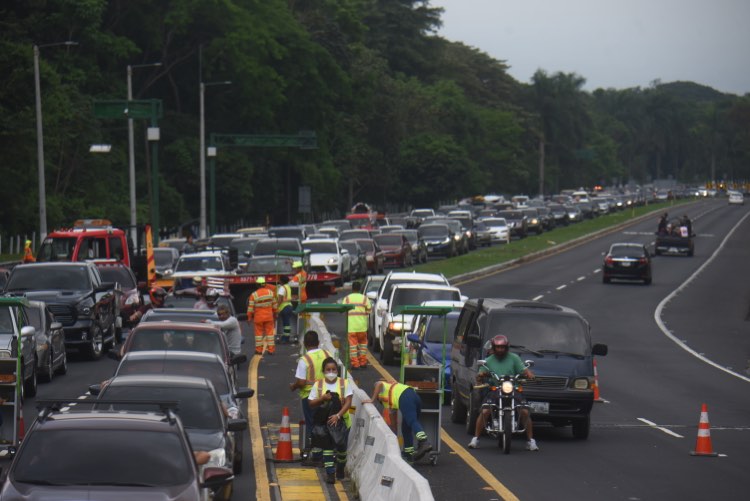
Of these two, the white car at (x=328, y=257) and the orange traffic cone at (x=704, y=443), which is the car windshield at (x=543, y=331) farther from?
the white car at (x=328, y=257)

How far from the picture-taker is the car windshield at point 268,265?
42625 mm

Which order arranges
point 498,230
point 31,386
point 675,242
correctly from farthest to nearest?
point 498,230
point 675,242
point 31,386

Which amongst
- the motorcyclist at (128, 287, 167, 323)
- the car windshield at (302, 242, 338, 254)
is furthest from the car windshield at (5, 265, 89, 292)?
the car windshield at (302, 242, 338, 254)

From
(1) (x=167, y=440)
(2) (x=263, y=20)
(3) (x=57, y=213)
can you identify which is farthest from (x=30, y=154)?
(1) (x=167, y=440)

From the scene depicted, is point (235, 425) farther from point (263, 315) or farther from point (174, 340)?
point (263, 315)

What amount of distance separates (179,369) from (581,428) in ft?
22.2

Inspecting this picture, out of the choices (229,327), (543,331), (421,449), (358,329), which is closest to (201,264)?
(358,329)

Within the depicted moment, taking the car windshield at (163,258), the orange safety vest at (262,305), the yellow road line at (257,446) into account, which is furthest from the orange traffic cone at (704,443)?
the car windshield at (163,258)

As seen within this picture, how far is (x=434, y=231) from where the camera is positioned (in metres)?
75.4

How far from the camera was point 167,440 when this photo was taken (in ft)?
37.1

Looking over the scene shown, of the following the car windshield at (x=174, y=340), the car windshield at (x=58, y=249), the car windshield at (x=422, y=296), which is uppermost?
the car windshield at (x=58, y=249)

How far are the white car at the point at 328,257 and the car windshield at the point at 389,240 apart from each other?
34.3 feet

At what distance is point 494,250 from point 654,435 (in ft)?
191

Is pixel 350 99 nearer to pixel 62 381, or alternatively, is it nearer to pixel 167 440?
pixel 62 381
